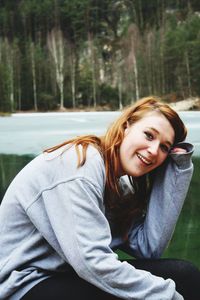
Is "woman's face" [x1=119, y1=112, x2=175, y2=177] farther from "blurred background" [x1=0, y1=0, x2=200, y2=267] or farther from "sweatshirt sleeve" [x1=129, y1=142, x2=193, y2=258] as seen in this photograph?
"blurred background" [x1=0, y1=0, x2=200, y2=267]

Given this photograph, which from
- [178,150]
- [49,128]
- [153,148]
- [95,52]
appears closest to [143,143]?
[153,148]

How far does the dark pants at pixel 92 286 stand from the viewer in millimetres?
1120

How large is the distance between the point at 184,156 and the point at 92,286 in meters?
0.37

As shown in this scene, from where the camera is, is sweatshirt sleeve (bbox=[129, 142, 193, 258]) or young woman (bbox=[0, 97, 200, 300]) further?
sweatshirt sleeve (bbox=[129, 142, 193, 258])

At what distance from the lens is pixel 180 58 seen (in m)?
13.0

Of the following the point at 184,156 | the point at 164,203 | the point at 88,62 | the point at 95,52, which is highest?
the point at 184,156

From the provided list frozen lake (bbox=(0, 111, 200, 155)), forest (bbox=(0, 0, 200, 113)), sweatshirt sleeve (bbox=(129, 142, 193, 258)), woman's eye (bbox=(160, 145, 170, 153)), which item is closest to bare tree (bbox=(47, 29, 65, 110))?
forest (bbox=(0, 0, 200, 113))

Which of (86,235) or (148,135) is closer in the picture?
(86,235)

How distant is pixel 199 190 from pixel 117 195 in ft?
11.9

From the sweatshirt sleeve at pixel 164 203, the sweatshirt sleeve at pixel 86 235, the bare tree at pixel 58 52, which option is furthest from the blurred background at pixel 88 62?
the sweatshirt sleeve at pixel 86 235

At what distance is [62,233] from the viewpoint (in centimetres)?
106

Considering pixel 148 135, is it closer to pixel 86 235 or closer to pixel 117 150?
pixel 117 150

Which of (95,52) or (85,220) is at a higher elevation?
(85,220)

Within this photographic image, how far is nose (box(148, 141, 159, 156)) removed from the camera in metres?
Answer: 1.17
